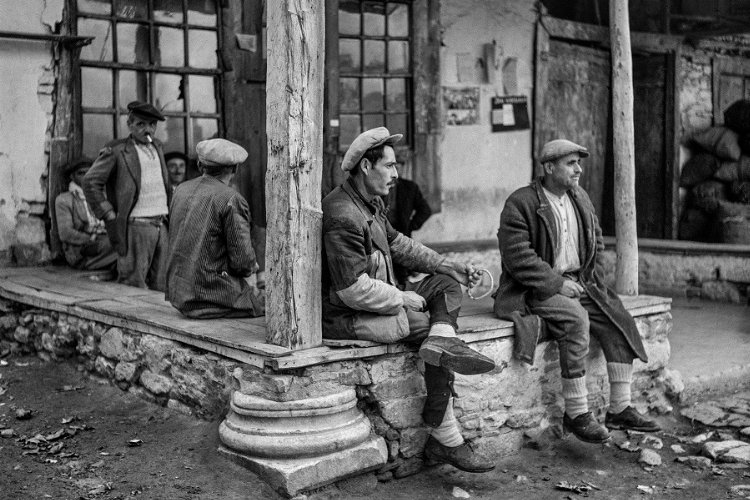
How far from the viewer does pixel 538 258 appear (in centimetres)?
559

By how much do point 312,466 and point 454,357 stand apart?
2.91 ft

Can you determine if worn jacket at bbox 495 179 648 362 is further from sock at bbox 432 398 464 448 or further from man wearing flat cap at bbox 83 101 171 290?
man wearing flat cap at bbox 83 101 171 290

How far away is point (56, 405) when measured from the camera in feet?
19.0

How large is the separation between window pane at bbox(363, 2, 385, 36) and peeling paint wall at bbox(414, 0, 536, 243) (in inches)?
26.9

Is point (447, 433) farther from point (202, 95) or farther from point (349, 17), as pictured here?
point (349, 17)

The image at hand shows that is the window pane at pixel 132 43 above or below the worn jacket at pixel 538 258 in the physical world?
above

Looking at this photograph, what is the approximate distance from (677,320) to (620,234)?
2291 millimetres

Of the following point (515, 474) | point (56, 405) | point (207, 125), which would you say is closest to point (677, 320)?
point (515, 474)

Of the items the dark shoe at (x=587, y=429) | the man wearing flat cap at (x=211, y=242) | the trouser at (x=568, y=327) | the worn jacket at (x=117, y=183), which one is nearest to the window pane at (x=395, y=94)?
the worn jacket at (x=117, y=183)

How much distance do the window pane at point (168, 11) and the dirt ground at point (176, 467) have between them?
3496mm

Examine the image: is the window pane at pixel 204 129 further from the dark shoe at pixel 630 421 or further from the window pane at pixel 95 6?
the dark shoe at pixel 630 421

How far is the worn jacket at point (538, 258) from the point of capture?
18.3ft

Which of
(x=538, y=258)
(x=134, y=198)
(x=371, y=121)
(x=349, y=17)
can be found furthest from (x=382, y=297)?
(x=349, y=17)

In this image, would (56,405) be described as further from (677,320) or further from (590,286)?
(677,320)
